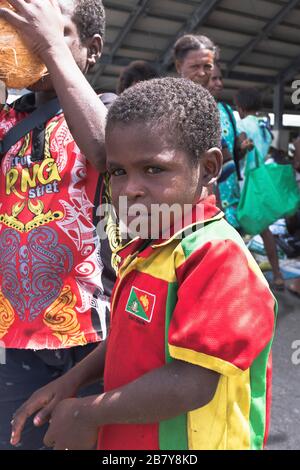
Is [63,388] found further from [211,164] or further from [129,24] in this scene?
[129,24]

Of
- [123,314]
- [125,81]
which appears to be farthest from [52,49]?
[125,81]

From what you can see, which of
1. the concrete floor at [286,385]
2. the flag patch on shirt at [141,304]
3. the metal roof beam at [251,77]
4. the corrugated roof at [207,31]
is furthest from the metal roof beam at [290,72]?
the flag patch on shirt at [141,304]

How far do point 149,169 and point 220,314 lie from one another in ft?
1.01

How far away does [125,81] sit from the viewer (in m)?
3.16

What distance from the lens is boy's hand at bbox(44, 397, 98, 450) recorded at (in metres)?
0.92

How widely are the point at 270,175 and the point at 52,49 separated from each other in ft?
9.99

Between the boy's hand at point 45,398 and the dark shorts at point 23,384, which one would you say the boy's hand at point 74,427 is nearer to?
the boy's hand at point 45,398

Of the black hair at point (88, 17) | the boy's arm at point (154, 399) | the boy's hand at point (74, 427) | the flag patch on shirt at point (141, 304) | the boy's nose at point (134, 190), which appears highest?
the black hair at point (88, 17)

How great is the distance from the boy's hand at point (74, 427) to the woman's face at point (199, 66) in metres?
2.36

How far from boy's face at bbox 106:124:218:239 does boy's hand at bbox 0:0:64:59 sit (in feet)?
0.89

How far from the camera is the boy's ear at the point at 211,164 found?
40.0 inches

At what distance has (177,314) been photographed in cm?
87

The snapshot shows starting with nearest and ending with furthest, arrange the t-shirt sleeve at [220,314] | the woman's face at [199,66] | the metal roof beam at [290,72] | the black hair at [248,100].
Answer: the t-shirt sleeve at [220,314]
the woman's face at [199,66]
the black hair at [248,100]
the metal roof beam at [290,72]

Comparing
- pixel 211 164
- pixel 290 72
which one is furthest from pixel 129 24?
pixel 211 164
